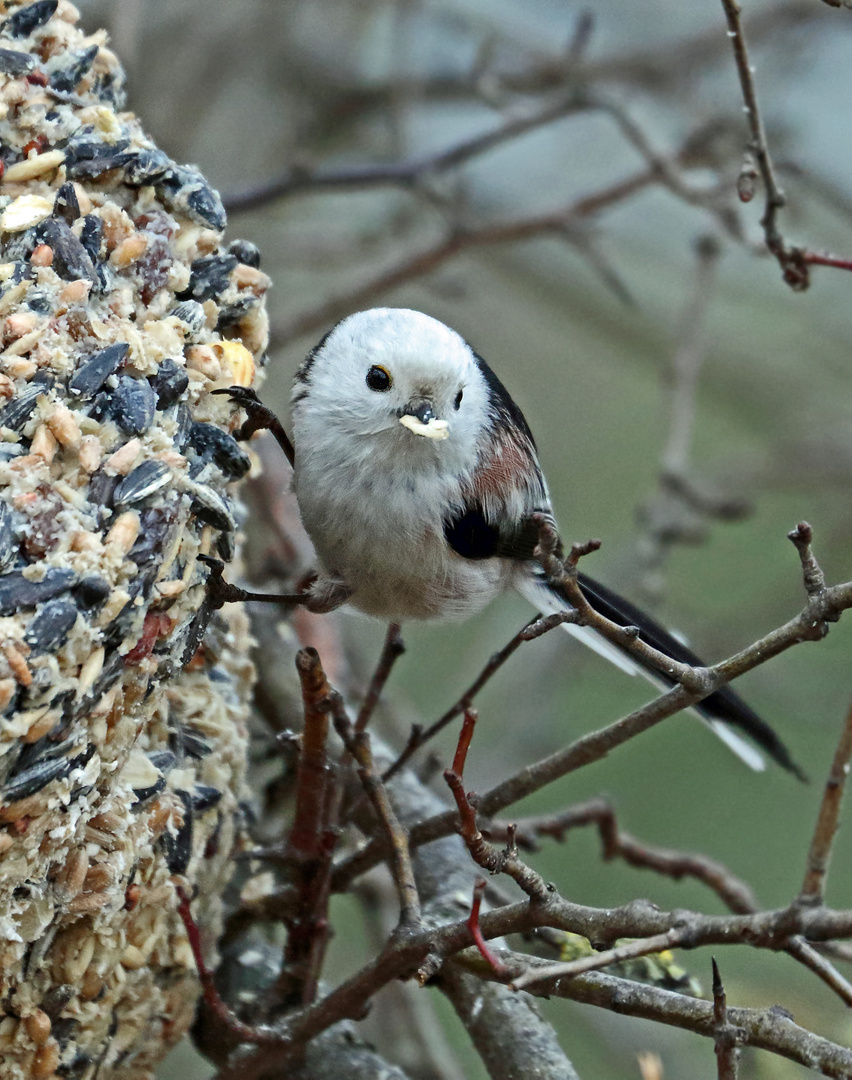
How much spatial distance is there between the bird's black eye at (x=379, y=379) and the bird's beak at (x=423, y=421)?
0.11 feet

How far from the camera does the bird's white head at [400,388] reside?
130cm

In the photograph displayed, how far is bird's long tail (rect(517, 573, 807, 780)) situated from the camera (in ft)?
4.59

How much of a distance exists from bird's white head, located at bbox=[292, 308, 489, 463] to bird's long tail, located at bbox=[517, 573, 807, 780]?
0.77 feet

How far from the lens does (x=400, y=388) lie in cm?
131

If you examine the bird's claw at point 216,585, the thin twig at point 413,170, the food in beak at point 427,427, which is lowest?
the bird's claw at point 216,585

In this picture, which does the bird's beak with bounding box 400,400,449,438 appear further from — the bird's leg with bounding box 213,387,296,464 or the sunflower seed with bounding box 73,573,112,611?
the sunflower seed with bounding box 73,573,112,611

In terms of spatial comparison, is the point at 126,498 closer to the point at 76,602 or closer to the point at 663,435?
the point at 76,602

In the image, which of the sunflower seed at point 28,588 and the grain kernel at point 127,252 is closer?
the sunflower seed at point 28,588

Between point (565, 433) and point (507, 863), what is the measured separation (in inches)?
119

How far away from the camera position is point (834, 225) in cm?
312

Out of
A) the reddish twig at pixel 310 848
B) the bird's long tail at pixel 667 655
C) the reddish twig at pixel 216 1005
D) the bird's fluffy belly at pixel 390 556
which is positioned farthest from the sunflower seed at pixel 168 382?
the bird's long tail at pixel 667 655

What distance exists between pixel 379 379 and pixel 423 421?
0.08 metres

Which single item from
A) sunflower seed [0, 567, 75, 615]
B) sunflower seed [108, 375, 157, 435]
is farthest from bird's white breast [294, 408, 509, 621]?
sunflower seed [0, 567, 75, 615]

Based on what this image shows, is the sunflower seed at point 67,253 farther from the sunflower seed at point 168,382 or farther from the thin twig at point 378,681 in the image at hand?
the thin twig at point 378,681
